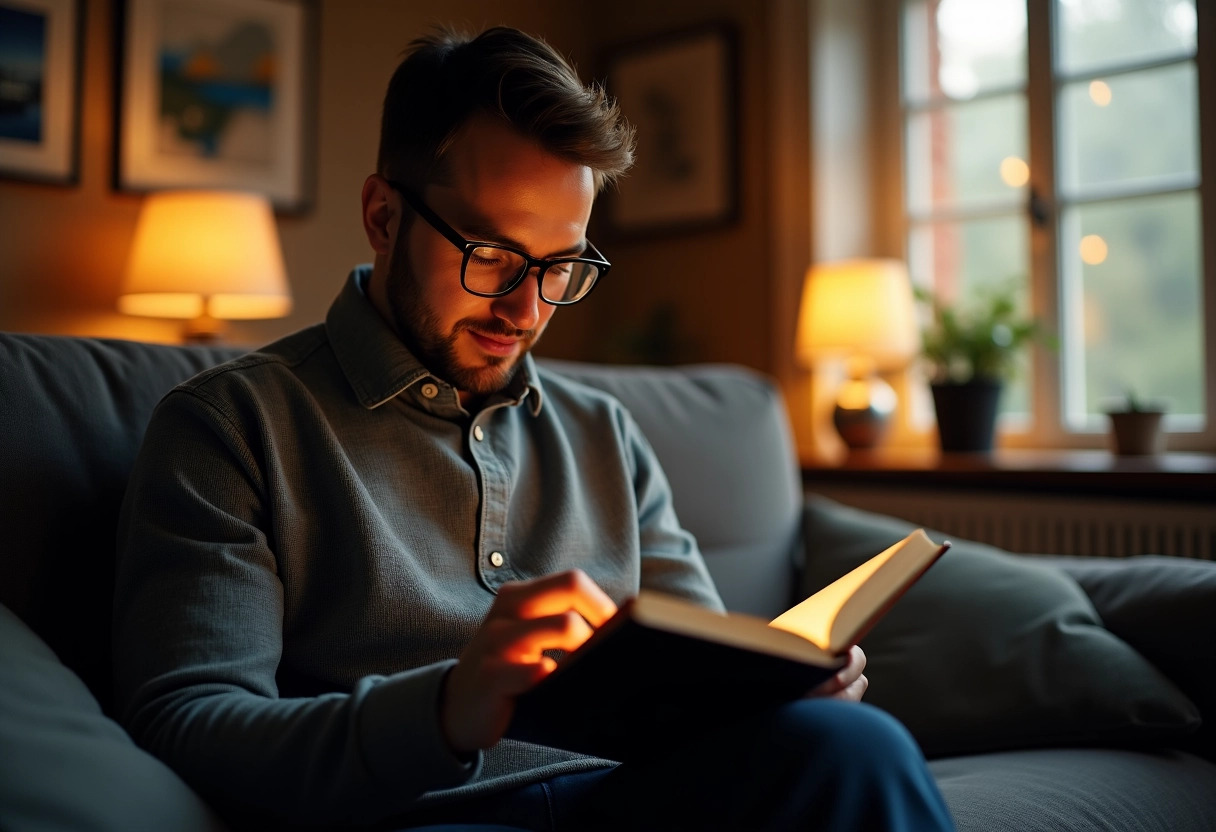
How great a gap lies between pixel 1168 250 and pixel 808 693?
250 cm

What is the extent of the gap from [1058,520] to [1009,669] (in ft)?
4.01

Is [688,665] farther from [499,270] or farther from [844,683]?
[499,270]

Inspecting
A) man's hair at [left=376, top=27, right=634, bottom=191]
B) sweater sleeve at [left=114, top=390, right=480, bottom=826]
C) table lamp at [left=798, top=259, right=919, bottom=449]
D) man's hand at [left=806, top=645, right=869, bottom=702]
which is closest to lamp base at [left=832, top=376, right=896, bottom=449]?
table lamp at [left=798, top=259, right=919, bottom=449]

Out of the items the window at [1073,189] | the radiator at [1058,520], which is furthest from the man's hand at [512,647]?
the window at [1073,189]

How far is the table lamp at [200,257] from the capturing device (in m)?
2.66

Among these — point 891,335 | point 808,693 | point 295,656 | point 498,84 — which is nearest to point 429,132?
point 498,84

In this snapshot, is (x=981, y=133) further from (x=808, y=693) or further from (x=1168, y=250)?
(x=808, y=693)

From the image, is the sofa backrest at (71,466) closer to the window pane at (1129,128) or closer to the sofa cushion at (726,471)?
the sofa cushion at (726,471)

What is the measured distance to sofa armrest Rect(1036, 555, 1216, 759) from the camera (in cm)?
141

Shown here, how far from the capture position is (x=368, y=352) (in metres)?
1.15

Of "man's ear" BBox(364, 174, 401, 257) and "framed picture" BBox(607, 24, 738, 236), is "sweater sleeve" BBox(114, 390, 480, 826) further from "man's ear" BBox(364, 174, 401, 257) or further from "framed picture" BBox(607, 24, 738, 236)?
"framed picture" BBox(607, 24, 738, 236)

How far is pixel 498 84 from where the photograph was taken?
113cm

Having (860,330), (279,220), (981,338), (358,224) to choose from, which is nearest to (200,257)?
(279,220)

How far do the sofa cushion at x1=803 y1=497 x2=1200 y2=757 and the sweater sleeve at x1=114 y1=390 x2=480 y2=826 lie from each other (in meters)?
0.80
